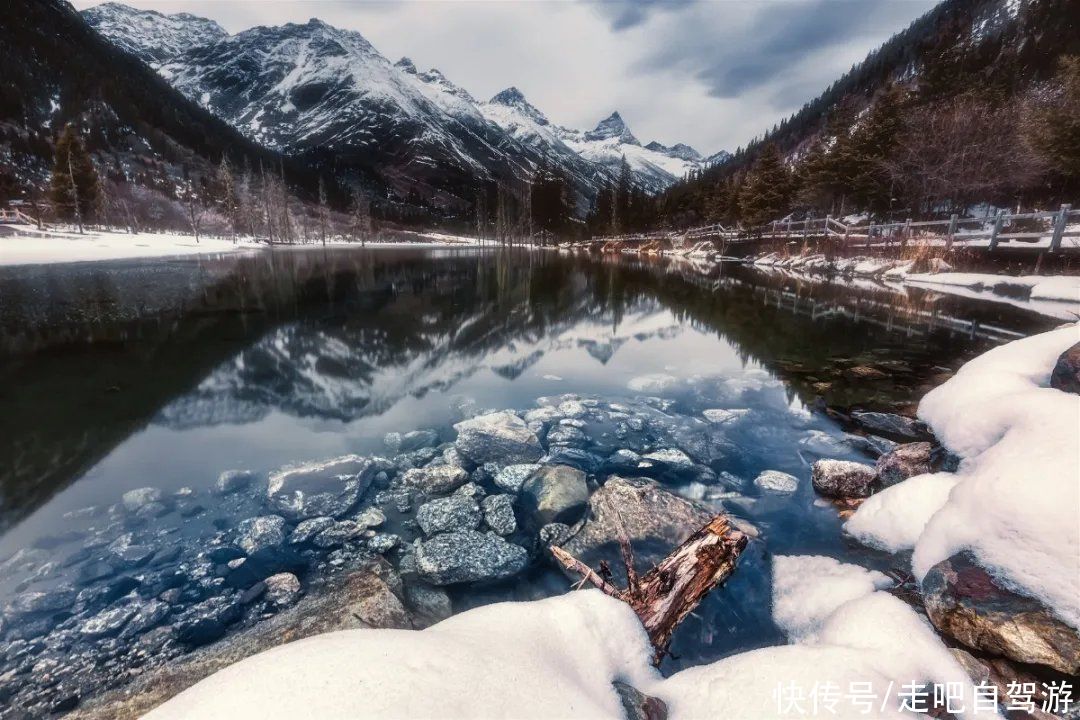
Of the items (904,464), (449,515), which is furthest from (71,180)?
(904,464)

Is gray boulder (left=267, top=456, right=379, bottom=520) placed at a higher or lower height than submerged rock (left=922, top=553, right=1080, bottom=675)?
lower

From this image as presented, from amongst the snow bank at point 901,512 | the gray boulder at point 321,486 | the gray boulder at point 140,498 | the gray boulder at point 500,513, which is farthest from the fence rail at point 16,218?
the snow bank at point 901,512

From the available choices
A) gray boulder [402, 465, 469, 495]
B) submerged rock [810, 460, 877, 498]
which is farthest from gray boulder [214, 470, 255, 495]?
submerged rock [810, 460, 877, 498]

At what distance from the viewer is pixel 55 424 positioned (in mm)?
7145

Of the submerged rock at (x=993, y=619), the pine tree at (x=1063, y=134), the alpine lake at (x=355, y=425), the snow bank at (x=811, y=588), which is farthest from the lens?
the pine tree at (x=1063, y=134)

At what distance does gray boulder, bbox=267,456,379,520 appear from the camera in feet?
17.3

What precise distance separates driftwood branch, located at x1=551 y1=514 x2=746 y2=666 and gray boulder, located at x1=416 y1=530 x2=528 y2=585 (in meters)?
1.36

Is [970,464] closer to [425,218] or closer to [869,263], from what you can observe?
[869,263]

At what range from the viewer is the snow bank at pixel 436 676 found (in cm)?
171

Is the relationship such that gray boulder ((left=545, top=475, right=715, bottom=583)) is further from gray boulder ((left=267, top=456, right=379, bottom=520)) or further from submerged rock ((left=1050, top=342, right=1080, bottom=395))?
submerged rock ((left=1050, top=342, right=1080, bottom=395))

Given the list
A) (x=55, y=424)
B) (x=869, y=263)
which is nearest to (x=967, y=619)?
(x=55, y=424)

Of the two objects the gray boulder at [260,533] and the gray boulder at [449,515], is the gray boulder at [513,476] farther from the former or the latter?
the gray boulder at [260,533]

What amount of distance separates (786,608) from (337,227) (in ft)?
541

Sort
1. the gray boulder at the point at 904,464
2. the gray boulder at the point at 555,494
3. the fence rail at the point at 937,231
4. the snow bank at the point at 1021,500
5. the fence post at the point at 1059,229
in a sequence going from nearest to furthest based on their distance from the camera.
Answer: the snow bank at the point at 1021,500 < the gray boulder at the point at 904,464 < the gray boulder at the point at 555,494 < the fence post at the point at 1059,229 < the fence rail at the point at 937,231
